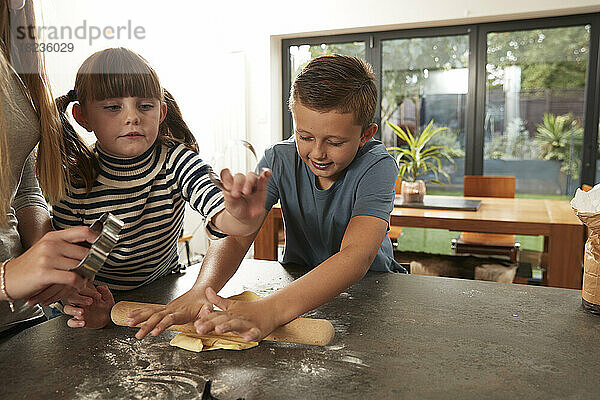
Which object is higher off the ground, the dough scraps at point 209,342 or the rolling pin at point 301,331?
the rolling pin at point 301,331

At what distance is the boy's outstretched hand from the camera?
79 cm

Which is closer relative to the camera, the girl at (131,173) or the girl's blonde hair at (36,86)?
the girl's blonde hair at (36,86)

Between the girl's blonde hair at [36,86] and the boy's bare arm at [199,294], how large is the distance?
12.2 inches

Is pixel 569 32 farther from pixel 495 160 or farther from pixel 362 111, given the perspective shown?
pixel 362 111

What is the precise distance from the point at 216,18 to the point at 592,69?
329 centimetres

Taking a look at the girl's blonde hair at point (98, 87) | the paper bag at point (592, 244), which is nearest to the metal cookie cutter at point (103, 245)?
the girl's blonde hair at point (98, 87)

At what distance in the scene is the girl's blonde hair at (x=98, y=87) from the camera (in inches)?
40.4

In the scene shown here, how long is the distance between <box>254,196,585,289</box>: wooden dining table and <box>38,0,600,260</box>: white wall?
5.74ft

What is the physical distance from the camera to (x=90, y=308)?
0.93 meters

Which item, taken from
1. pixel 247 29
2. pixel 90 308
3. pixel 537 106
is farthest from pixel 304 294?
pixel 247 29

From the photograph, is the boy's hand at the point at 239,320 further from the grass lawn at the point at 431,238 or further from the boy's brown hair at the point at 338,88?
the grass lawn at the point at 431,238

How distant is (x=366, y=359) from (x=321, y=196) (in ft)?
2.00

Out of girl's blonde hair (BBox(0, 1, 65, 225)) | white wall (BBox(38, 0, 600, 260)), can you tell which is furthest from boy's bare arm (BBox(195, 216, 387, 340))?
white wall (BBox(38, 0, 600, 260))

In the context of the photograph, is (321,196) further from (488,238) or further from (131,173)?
(488,238)
